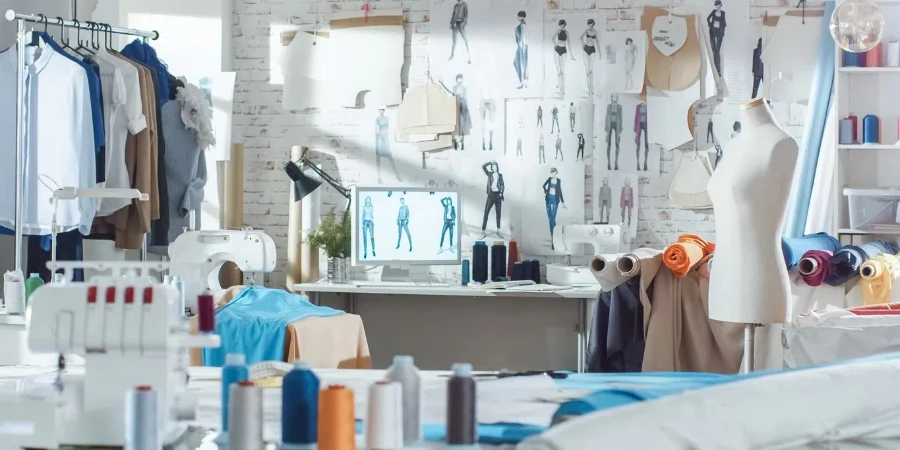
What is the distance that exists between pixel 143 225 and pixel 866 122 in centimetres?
367

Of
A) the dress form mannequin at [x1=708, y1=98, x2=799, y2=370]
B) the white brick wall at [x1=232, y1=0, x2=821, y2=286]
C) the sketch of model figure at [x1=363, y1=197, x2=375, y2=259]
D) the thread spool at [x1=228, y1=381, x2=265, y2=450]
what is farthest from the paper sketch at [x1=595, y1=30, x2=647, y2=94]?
the thread spool at [x1=228, y1=381, x2=265, y2=450]

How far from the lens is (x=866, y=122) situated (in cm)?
509

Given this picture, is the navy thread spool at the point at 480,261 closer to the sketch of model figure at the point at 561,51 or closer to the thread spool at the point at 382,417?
the sketch of model figure at the point at 561,51

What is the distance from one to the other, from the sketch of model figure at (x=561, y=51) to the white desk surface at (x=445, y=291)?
1.22m

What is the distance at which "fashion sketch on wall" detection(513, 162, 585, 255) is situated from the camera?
540 cm

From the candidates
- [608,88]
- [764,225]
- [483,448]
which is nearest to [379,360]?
[608,88]

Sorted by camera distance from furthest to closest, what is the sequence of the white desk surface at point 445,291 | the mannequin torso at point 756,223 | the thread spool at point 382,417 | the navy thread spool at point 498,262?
1. the navy thread spool at point 498,262
2. the white desk surface at point 445,291
3. the mannequin torso at point 756,223
4. the thread spool at point 382,417

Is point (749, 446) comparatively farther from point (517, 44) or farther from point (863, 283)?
point (517, 44)

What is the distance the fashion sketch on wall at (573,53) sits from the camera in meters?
5.38

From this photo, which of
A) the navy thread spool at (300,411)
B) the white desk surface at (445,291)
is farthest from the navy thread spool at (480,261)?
the navy thread spool at (300,411)

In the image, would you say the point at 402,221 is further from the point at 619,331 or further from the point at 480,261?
the point at 619,331

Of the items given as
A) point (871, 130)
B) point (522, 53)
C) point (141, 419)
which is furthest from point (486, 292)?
point (141, 419)

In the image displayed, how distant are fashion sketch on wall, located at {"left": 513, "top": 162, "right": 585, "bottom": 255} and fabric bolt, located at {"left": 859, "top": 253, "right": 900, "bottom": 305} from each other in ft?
5.94

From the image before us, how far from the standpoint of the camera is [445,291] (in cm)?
480
